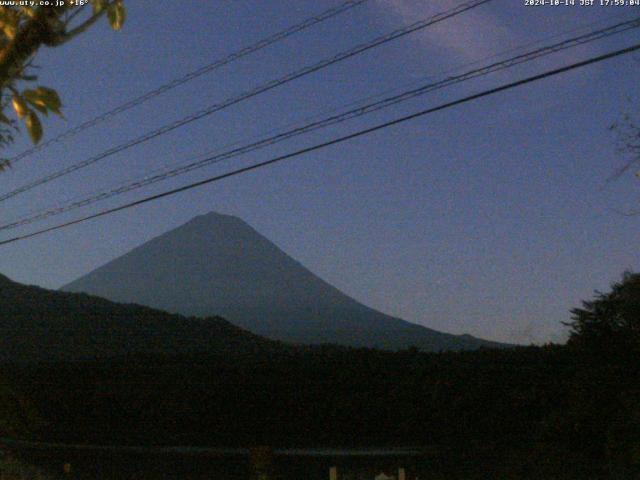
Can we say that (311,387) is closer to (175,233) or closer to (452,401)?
(452,401)

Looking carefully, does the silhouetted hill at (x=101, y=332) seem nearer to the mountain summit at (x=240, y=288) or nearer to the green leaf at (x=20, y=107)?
the mountain summit at (x=240, y=288)

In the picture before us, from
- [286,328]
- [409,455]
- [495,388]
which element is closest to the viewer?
[409,455]

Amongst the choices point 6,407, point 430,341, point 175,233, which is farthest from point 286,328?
point 175,233

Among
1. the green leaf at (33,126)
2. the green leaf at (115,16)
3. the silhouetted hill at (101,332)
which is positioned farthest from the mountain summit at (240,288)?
the green leaf at (33,126)

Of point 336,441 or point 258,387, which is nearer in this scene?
point 336,441

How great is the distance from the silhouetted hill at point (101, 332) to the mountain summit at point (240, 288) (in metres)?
21.1

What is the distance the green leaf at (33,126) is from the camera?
405 cm

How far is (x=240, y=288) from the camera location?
135m

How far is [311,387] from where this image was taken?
1645cm

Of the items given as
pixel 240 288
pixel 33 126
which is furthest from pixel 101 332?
pixel 240 288

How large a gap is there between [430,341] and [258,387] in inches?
1471

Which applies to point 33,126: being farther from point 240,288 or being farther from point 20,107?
point 240,288

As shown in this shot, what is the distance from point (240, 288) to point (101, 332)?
103635mm

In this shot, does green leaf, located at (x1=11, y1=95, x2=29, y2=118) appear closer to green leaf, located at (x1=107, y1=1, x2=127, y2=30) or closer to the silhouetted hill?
green leaf, located at (x1=107, y1=1, x2=127, y2=30)
